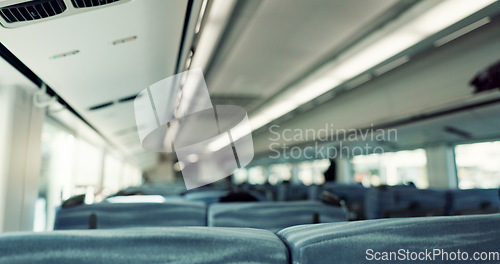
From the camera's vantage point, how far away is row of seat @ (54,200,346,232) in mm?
2014

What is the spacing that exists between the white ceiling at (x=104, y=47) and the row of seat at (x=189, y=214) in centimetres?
95

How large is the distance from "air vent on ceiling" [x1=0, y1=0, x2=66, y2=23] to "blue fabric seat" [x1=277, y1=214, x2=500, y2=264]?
1.52 m

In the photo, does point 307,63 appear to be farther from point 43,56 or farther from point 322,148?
point 322,148

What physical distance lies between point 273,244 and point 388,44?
11.5ft

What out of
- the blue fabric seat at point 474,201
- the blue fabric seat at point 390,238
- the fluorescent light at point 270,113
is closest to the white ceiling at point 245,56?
the fluorescent light at point 270,113

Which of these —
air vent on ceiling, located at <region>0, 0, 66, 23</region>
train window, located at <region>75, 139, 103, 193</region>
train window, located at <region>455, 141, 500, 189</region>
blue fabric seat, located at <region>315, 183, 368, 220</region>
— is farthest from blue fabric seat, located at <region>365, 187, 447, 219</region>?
train window, located at <region>75, 139, 103, 193</region>

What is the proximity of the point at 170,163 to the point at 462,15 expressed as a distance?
74.3 feet

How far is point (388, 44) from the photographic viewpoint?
3.77 meters

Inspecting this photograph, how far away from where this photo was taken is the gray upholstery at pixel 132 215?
2152mm

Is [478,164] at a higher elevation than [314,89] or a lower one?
lower

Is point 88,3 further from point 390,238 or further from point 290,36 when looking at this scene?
point 290,36

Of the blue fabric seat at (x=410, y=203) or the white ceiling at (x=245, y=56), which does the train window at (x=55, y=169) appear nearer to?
the white ceiling at (x=245, y=56)

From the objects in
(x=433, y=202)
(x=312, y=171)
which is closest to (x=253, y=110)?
(x=433, y=202)

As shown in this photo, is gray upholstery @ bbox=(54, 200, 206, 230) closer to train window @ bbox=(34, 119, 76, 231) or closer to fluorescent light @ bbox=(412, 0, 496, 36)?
fluorescent light @ bbox=(412, 0, 496, 36)
